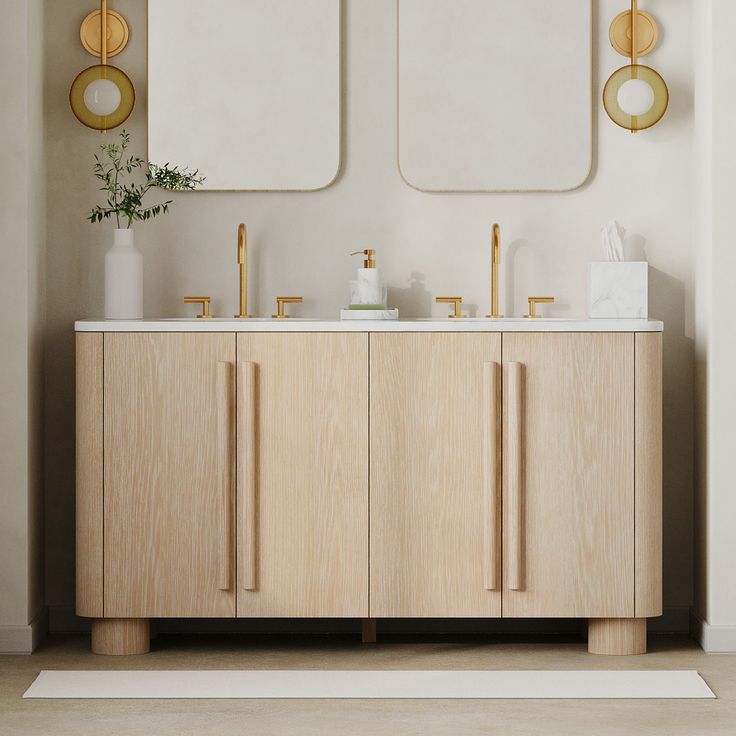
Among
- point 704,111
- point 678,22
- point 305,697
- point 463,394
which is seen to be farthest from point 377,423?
point 678,22

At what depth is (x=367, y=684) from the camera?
2764mm

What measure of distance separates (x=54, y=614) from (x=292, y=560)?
0.89 metres

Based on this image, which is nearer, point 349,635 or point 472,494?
point 472,494

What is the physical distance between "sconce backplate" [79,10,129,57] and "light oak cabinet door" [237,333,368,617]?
1083 mm

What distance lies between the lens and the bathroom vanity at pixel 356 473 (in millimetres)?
2922

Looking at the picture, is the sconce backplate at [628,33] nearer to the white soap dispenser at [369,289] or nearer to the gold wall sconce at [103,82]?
the white soap dispenser at [369,289]

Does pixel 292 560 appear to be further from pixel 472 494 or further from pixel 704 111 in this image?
pixel 704 111

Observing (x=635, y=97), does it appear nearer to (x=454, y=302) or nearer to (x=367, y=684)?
(x=454, y=302)

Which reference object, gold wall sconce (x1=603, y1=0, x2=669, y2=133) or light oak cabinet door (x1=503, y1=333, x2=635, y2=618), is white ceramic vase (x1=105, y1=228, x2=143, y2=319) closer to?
light oak cabinet door (x1=503, y1=333, x2=635, y2=618)

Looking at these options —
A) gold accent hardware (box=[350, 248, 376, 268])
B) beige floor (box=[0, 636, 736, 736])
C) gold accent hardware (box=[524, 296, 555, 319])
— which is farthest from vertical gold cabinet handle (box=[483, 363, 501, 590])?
gold accent hardware (box=[350, 248, 376, 268])

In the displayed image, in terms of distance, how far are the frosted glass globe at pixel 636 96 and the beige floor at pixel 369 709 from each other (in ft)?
5.33

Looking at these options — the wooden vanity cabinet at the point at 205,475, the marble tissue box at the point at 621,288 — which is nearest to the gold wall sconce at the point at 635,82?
the marble tissue box at the point at 621,288

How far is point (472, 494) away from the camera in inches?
116

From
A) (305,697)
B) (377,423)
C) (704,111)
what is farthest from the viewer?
(704,111)
